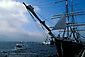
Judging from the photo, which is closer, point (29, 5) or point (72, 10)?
point (29, 5)

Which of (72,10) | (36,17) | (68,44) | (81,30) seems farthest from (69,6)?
(36,17)

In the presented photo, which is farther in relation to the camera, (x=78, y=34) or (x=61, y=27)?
(x=78, y=34)

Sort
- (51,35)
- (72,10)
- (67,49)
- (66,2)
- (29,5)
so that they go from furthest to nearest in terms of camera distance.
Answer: (72,10)
(66,2)
(67,49)
(51,35)
(29,5)

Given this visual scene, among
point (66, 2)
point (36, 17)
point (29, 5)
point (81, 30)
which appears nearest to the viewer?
point (29, 5)

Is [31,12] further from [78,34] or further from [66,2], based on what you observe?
[78,34]

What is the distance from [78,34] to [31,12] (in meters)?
44.1

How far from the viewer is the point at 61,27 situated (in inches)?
→ 824

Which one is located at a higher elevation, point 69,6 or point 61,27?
point 69,6

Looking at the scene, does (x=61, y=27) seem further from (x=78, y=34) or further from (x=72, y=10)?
(x=78, y=34)

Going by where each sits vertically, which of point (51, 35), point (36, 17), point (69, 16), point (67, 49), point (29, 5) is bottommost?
point (67, 49)

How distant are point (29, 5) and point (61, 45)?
11560 mm

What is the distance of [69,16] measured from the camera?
4509 cm

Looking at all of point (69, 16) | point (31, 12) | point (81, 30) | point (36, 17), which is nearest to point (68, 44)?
point (36, 17)

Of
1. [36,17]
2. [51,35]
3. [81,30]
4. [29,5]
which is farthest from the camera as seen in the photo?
[81,30]
